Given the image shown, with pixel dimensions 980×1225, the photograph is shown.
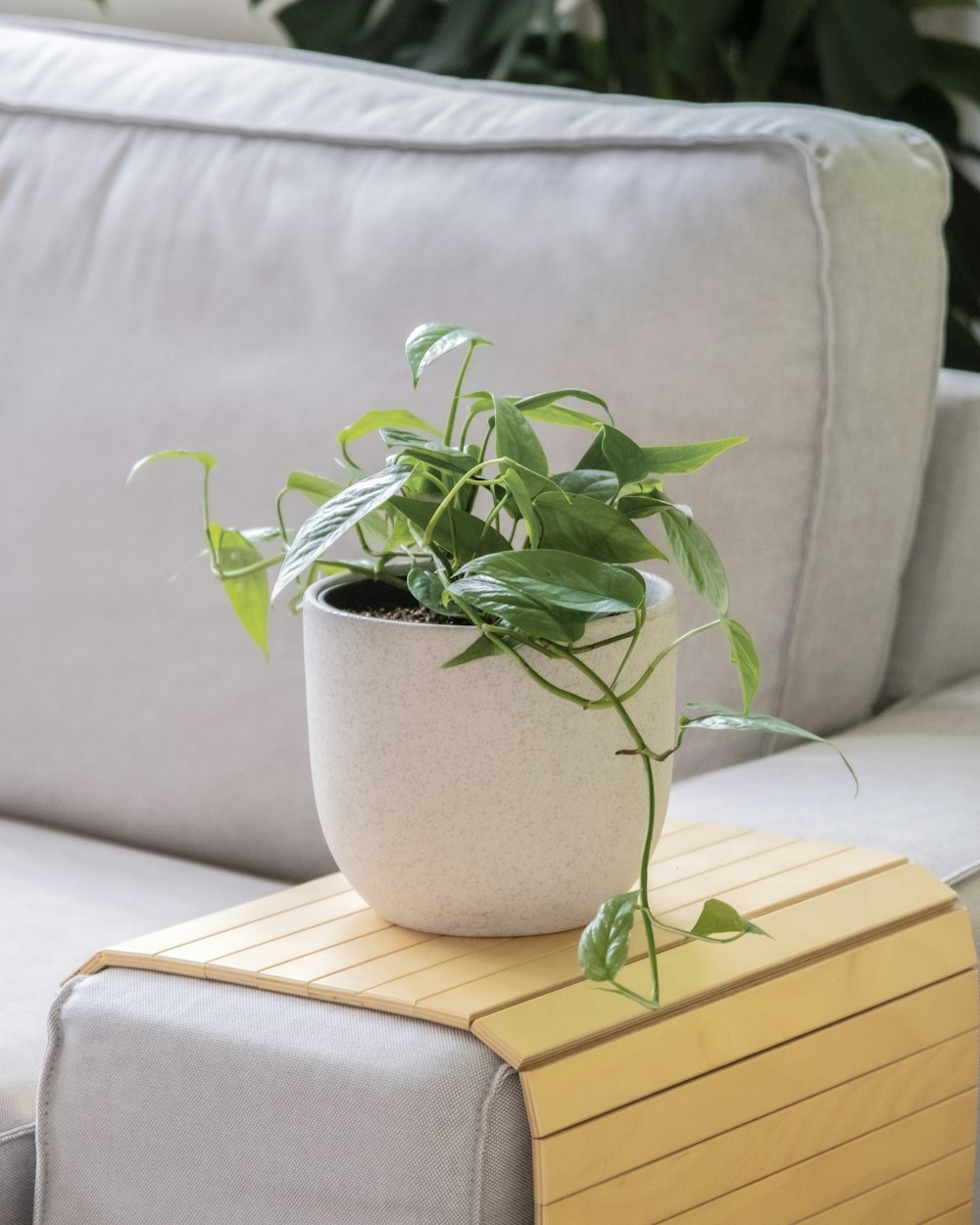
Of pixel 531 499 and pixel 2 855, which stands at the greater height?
pixel 531 499

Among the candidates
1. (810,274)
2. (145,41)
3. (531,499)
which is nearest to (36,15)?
(145,41)

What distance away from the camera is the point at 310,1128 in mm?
649

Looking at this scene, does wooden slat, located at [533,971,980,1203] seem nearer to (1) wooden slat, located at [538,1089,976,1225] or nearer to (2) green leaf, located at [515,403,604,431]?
(1) wooden slat, located at [538,1089,976,1225]

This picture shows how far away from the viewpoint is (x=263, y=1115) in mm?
663

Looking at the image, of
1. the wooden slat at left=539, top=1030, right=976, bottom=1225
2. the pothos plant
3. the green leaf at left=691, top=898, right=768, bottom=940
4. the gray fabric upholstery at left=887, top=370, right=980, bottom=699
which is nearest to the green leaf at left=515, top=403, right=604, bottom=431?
the pothos plant

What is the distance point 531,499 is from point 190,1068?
0.30 meters

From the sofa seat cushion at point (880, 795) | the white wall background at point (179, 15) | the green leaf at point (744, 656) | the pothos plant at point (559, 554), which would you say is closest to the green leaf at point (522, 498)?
the pothos plant at point (559, 554)

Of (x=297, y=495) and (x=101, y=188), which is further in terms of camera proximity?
(x=101, y=188)

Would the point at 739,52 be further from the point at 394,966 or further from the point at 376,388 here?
the point at 394,966

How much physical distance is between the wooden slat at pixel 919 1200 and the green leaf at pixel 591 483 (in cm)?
36

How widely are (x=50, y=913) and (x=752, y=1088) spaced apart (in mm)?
509

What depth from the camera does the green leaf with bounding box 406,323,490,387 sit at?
673mm

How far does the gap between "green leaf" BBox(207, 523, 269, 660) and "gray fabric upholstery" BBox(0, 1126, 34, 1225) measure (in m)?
0.28

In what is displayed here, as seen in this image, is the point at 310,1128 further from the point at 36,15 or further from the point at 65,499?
the point at 36,15
